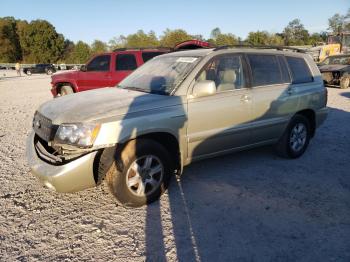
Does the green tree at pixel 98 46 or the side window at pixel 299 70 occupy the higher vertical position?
the green tree at pixel 98 46

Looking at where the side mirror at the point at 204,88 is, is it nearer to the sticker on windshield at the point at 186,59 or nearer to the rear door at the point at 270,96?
the sticker on windshield at the point at 186,59

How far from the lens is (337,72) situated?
52.4 feet

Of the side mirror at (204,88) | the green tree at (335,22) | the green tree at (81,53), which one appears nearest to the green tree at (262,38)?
the green tree at (335,22)

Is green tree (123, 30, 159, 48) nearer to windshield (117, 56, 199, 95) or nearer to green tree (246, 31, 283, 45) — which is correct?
green tree (246, 31, 283, 45)

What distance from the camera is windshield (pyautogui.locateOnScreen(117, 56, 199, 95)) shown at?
429 cm

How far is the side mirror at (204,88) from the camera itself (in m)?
4.10

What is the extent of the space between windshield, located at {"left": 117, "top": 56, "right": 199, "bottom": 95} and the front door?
26cm

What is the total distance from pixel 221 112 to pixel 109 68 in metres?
6.55

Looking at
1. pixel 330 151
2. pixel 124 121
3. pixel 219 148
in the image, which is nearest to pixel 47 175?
pixel 124 121

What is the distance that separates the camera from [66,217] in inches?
147

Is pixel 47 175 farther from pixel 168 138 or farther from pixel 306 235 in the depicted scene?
pixel 306 235

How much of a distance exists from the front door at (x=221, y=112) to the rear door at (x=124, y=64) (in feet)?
18.7

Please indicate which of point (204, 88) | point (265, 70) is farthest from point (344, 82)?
point (204, 88)

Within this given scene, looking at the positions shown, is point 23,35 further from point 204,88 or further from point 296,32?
point 204,88
